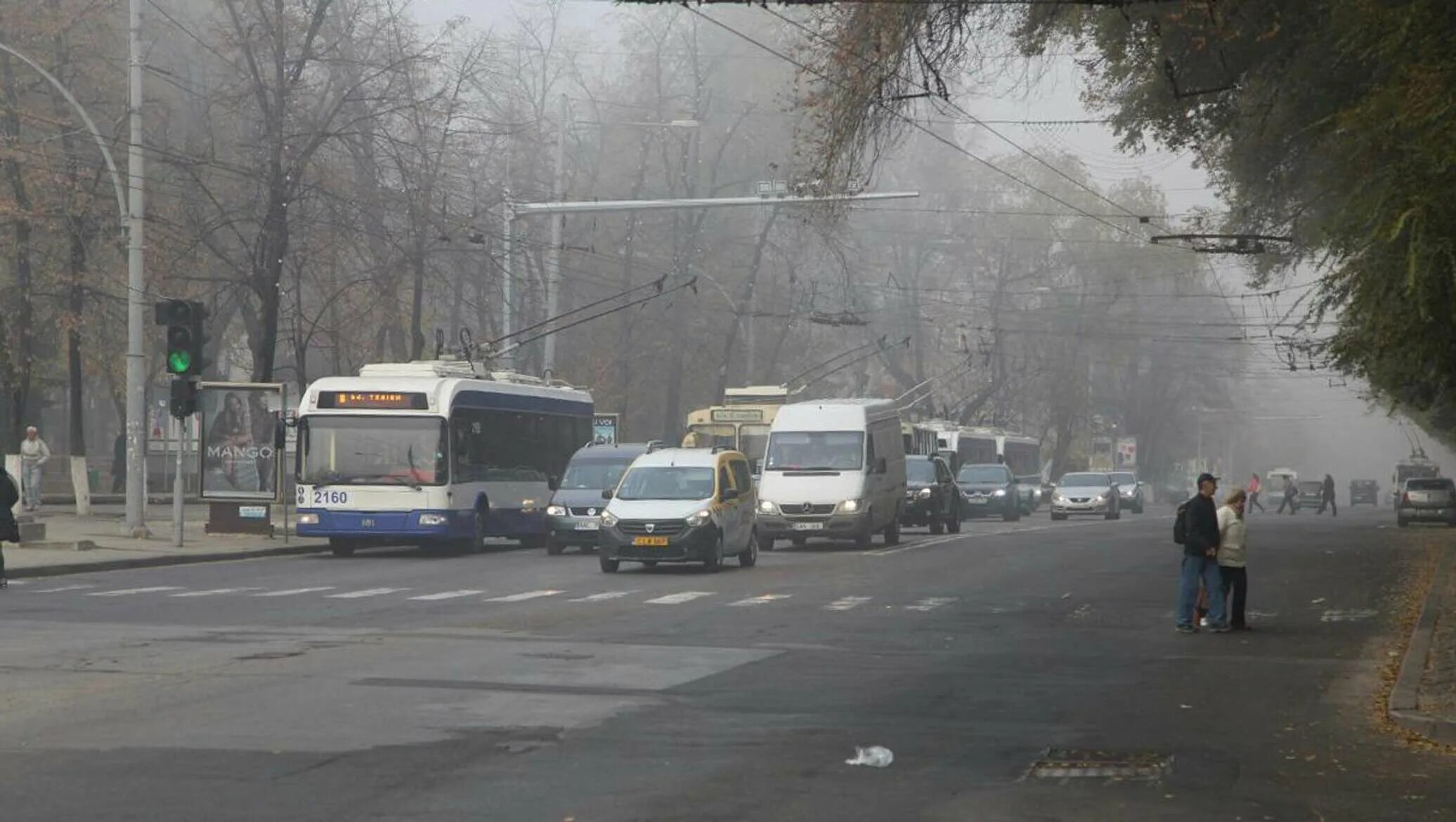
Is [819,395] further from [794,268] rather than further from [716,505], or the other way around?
[716,505]

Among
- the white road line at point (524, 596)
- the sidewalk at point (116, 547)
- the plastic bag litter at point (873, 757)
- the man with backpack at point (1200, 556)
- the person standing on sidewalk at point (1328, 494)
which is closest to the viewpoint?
the plastic bag litter at point (873, 757)

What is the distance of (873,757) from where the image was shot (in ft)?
36.5

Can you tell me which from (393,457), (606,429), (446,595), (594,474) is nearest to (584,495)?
(594,474)

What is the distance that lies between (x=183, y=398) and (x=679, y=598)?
10825 mm

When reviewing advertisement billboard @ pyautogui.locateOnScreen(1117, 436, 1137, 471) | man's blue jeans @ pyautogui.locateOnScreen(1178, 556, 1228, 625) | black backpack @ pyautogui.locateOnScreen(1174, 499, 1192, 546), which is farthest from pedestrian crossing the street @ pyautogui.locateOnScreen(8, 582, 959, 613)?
advertisement billboard @ pyautogui.locateOnScreen(1117, 436, 1137, 471)

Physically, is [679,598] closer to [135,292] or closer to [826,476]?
[826,476]

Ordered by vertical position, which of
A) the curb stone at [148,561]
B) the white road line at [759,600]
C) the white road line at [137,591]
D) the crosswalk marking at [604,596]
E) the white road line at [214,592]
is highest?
the curb stone at [148,561]

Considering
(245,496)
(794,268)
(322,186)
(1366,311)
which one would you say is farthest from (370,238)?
(1366,311)

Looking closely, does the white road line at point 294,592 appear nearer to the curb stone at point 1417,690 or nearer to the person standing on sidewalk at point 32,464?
the curb stone at point 1417,690

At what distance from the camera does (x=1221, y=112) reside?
25.3 meters

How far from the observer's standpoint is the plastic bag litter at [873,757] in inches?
429

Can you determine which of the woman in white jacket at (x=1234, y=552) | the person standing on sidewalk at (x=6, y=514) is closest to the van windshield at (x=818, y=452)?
the person standing on sidewalk at (x=6, y=514)

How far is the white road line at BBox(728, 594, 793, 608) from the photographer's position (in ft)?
77.6

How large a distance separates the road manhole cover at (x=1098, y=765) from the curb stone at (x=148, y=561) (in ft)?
60.4
